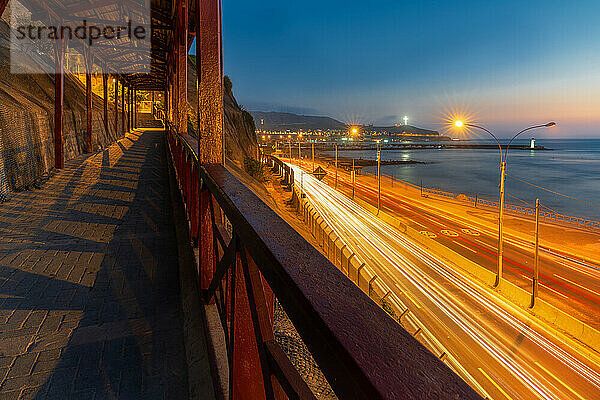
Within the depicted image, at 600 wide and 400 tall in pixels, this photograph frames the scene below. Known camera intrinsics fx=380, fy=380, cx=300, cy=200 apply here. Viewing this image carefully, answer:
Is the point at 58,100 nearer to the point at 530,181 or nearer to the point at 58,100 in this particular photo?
the point at 58,100

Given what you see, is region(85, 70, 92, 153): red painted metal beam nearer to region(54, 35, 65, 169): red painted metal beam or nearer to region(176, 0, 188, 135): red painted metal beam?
region(54, 35, 65, 169): red painted metal beam

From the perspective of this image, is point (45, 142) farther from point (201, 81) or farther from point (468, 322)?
point (468, 322)

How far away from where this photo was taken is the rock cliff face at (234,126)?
28781 mm

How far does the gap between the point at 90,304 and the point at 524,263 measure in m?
27.2

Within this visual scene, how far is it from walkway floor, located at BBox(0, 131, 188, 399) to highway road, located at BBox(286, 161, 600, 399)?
929cm

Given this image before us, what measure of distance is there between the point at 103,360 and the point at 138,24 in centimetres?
1214

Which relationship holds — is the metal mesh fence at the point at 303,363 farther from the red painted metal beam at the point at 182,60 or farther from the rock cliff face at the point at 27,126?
the rock cliff face at the point at 27,126

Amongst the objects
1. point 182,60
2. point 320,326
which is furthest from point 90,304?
point 182,60

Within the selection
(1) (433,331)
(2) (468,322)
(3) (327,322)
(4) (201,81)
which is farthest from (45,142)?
(2) (468,322)

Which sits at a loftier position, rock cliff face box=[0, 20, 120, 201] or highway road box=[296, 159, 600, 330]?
rock cliff face box=[0, 20, 120, 201]

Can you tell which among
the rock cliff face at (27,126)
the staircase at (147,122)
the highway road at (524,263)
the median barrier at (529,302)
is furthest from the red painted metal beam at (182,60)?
the staircase at (147,122)

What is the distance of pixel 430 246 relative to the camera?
24.7 metres

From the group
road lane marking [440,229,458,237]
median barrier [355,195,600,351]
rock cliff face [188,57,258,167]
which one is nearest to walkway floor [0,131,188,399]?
median barrier [355,195,600,351]

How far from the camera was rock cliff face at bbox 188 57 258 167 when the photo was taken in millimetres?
28781
